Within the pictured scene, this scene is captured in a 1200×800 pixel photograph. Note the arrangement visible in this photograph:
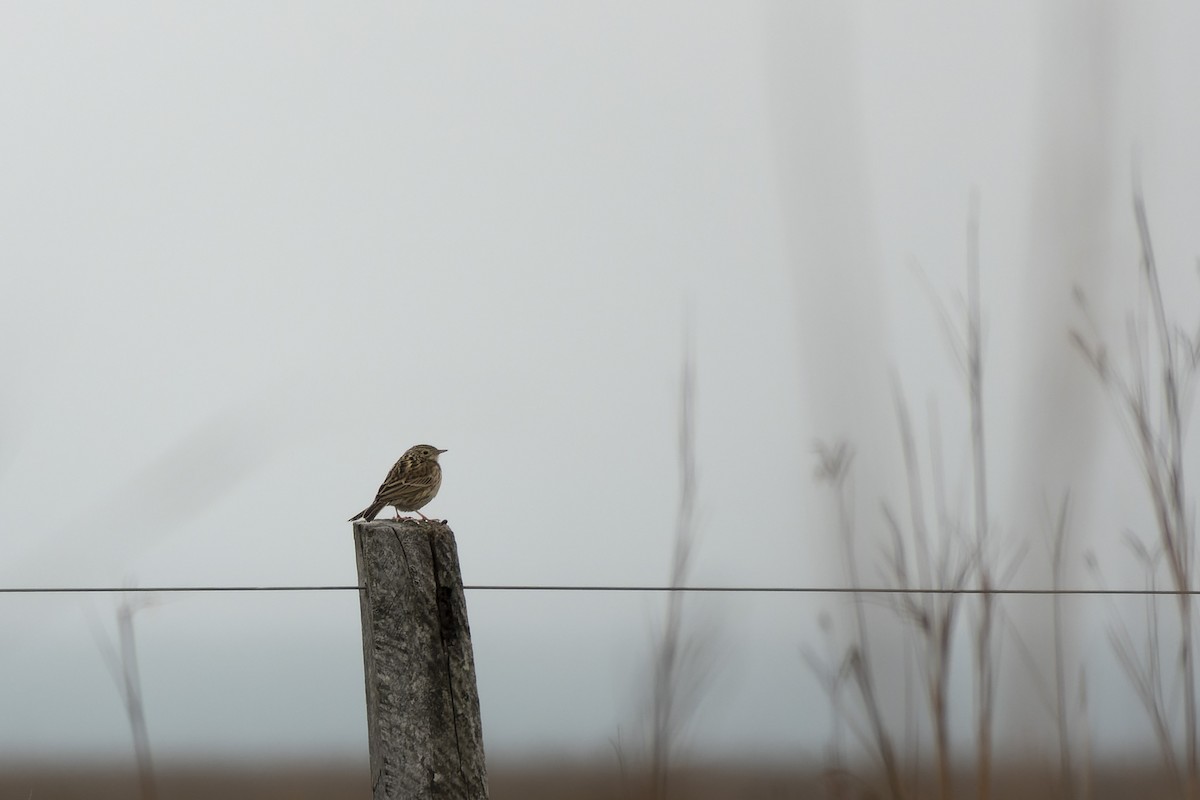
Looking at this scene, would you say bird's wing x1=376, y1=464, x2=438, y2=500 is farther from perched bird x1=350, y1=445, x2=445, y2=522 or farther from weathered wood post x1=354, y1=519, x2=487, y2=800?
weathered wood post x1=354, y1=519, x2=487, y2=800

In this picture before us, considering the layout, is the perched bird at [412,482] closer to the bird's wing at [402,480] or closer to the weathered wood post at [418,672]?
the bird's wing at [402,480]

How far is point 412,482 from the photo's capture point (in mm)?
1819

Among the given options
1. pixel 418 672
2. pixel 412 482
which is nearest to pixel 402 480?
pixel 412 482

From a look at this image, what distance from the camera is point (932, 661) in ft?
2.33

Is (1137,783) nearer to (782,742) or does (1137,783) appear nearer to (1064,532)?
(782,742)

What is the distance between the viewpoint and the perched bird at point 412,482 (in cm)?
178

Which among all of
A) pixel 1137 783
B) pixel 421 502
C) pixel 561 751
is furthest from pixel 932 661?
pixel 421 502

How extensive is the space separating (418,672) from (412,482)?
538 millimetres

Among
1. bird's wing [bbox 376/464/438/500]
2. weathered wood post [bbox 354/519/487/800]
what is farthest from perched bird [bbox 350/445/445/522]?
weathered wood post [bbox 354/519/487/800]

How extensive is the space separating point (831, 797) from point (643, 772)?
26cm

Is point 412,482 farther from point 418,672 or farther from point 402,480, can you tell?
point 418,672

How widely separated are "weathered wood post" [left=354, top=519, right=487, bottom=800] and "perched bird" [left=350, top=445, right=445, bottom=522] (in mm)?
367

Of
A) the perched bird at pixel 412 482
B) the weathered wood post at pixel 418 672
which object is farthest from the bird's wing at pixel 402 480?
the weathered wood post at pixel 418 672

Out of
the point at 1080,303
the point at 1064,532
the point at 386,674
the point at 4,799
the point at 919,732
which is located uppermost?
the point at 1080,303
